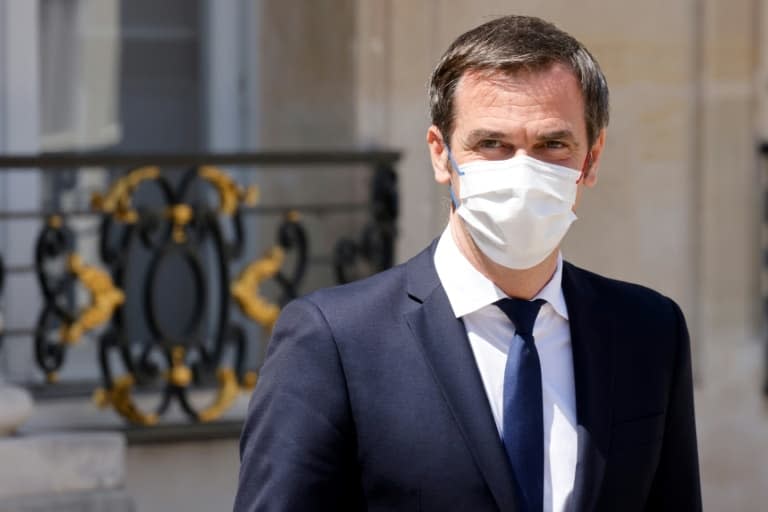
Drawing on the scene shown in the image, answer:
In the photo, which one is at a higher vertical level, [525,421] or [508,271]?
[508,271]

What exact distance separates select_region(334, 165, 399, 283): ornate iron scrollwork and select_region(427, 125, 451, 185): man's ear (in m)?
4.07

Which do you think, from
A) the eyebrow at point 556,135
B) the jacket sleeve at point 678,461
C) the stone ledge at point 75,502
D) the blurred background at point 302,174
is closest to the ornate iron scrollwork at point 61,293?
the blurred background at point 302,174

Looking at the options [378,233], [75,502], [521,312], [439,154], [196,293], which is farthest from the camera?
[378,233]

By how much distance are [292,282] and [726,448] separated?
209 centimetres

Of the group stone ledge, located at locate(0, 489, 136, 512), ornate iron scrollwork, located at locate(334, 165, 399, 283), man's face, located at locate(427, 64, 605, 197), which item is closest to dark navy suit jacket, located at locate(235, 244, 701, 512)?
man's face, located at locate(427, 64, 605, 197)

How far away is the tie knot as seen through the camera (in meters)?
2.49

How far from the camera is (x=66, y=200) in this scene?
682cm

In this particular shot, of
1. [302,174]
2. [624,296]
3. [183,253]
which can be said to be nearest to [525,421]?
[624,296]

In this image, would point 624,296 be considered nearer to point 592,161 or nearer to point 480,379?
point 592,161

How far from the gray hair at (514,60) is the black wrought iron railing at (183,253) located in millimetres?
3709

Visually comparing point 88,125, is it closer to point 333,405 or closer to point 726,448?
point 726,448

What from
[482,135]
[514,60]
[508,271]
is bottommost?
[508,271]

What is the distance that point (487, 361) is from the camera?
2.52 metres

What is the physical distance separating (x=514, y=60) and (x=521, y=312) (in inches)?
14.6
